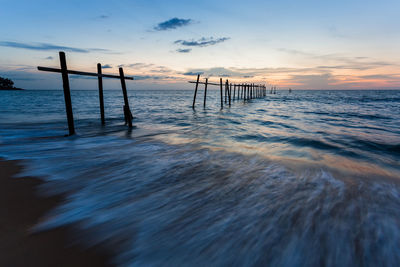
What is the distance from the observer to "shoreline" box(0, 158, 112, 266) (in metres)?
1.60

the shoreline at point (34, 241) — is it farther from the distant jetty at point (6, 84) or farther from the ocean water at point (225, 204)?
the distant jetty at point (6, 84)

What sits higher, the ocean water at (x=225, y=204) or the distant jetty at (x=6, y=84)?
the distant jetty at (x=6, y=84)

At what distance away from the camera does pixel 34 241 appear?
5.86ft

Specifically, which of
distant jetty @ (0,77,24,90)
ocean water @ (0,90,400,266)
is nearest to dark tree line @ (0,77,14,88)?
distant jetty @ (0,77,24,90)

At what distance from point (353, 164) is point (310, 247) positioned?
3.72 meters

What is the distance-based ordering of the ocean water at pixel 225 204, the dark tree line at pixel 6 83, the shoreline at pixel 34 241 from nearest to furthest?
the shoreline at pixel 34 241 < the ocean water at pixel 225 204 < the dark tree line at pixel 6 83

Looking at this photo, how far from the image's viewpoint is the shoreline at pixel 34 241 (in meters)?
1.60

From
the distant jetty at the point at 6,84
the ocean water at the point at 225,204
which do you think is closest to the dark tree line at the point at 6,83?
the distant jetty at the point at 6,84

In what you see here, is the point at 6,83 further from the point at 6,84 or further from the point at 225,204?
the point at 225,204

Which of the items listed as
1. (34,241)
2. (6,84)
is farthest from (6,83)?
(34,241)

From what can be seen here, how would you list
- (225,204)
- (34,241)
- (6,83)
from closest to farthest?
(34,241) < (225,204) < (6,83)

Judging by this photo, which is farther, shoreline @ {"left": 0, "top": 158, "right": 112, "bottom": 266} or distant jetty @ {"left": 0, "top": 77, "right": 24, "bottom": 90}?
distant jetty @ {"left": 0, "top": 77, "right": 24, "bottom": 90}

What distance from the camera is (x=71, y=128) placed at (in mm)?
6805

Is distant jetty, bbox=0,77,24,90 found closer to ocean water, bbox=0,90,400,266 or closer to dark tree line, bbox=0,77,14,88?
dark tree line, bbox=0,77,14,88
